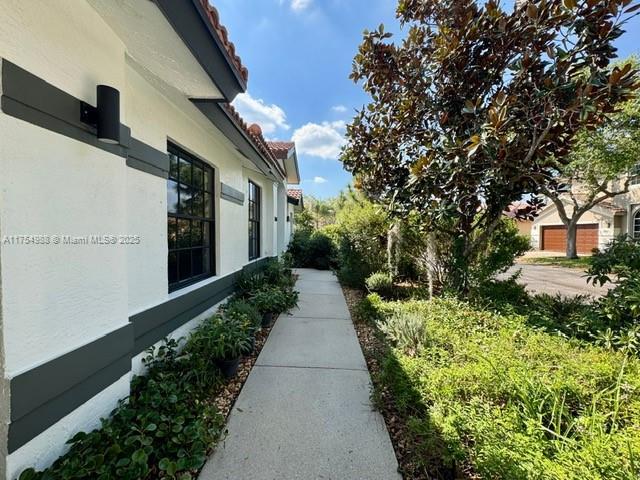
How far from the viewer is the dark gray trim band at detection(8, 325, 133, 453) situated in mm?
1431

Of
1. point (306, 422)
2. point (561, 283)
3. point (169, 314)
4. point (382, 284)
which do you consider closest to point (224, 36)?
point (169, 314)

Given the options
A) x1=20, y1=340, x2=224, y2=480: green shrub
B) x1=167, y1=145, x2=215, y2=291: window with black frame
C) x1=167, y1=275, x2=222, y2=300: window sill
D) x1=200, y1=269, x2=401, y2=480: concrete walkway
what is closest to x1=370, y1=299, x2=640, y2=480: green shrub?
x1=200, y1=269, x2=401, y2=480: concrete walkway

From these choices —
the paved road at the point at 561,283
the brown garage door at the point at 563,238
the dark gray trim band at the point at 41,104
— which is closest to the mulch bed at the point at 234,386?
the dark gray trim band at the point at 41,104

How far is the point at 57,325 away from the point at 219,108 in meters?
2.63

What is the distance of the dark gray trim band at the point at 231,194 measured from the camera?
462 cm

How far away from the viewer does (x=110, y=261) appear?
203 centimetres

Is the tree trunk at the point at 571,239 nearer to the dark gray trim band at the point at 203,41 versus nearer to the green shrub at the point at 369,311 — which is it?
the green shrub at the point at 369,311

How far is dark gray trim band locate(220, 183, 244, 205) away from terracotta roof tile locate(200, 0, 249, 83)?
2297 millimetres

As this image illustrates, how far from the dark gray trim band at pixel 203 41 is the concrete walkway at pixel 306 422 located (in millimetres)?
2975

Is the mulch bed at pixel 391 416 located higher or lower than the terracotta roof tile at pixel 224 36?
lower

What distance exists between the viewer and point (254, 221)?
7.35 metres

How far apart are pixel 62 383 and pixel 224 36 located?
2693 millimetres

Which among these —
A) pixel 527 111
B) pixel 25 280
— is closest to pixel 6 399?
pixel 25 280

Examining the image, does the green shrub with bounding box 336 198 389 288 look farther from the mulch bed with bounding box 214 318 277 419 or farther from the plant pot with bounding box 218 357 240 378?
the plant pot with bounding box 218 357 240 378
